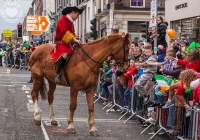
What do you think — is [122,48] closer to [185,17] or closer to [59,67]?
[59,67]

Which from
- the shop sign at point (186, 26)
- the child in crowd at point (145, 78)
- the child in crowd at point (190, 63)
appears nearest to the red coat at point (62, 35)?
the child in crowd at point (145, 78)

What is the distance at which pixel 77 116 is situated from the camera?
13844 mm

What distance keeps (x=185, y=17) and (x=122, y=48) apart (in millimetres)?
17449

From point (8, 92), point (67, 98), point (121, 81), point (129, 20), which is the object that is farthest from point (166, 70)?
point (129, 20)

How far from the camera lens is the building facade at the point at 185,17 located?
2630 cm

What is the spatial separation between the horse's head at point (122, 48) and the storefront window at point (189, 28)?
14.9 metres

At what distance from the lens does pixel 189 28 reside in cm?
2742

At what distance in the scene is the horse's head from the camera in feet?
37.1

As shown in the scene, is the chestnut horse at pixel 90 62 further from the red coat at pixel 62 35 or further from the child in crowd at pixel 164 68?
the child in crowd at pixel 164 68

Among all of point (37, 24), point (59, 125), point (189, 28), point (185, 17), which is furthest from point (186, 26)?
point (37, 24)

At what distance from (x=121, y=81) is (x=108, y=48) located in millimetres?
3413

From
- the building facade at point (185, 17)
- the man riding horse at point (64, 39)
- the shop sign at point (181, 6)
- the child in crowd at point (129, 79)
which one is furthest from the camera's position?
the shop sign at point (181, 6)

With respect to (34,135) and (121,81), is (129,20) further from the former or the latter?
(34,135)

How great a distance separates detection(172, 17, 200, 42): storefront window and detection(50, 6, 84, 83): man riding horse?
48.6ft
